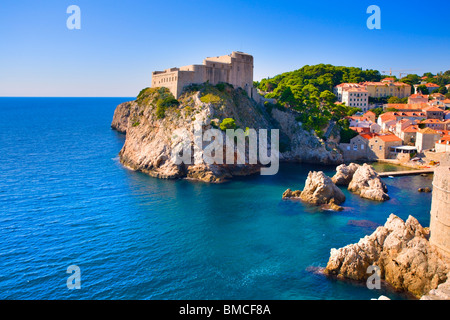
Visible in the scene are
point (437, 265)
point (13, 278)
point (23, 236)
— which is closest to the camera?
point (437, 265)

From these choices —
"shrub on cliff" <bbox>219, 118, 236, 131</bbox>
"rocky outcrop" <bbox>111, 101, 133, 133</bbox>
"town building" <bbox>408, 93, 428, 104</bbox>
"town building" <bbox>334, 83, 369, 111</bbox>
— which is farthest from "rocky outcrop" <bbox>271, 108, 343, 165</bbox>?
"rocky outcrop" <bbox>111, 101, 133, 133</bbox>

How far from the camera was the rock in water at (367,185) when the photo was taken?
3866cm

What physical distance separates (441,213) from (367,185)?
19367mm

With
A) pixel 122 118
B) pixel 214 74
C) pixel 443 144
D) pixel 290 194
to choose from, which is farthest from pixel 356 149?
pixel 122 118

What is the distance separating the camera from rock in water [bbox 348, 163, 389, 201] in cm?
3866

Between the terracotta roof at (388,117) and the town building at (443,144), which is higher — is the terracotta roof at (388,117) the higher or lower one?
the higher one

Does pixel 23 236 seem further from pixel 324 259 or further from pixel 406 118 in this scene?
pixel 406 118

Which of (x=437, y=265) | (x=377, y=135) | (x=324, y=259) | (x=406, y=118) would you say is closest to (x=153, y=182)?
(x=324, y=259)

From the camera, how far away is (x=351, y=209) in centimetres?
3559

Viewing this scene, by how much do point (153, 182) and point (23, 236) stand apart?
19.1 m

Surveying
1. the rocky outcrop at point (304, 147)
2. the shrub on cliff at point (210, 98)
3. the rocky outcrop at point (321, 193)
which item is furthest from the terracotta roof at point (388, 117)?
the rocky outcrop at point (321, 193)

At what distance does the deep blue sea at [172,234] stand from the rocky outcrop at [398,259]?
4.03 ft

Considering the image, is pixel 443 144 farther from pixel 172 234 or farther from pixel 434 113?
pixel 172 234

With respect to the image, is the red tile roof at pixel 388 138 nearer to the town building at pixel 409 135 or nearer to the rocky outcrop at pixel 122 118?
the town building at pixel 409 135
